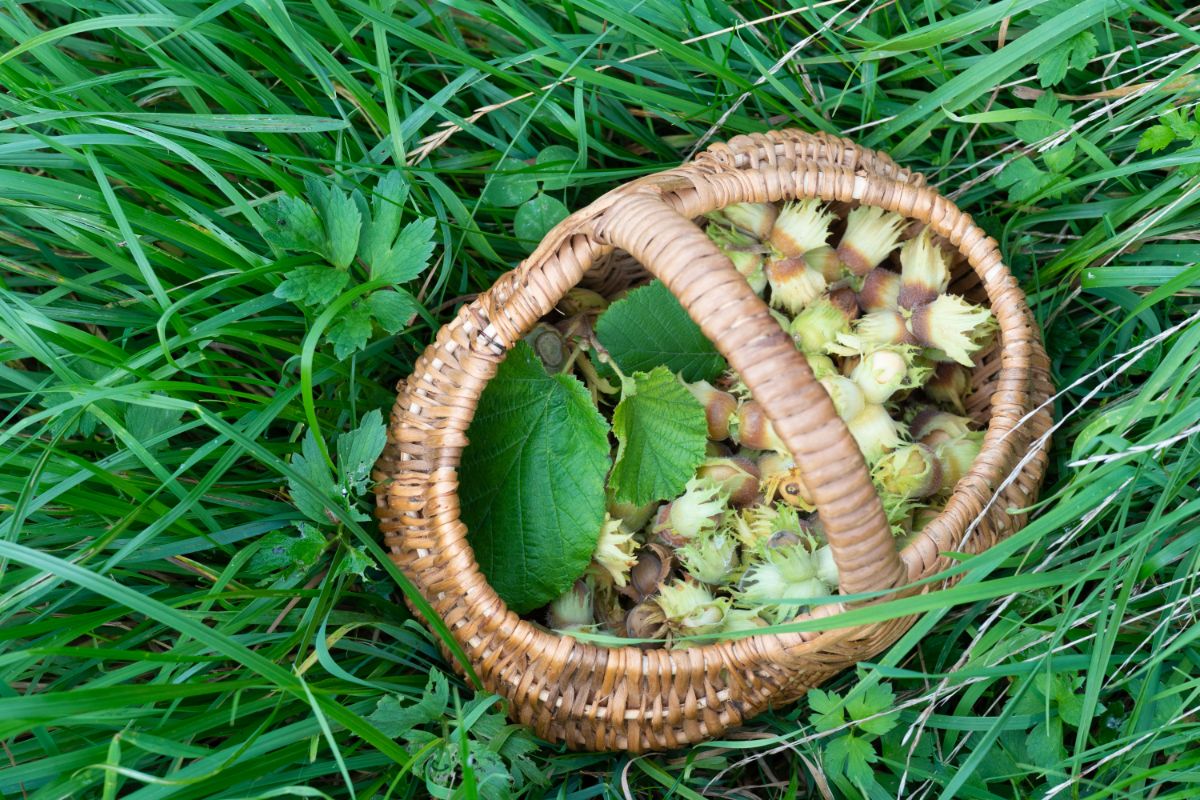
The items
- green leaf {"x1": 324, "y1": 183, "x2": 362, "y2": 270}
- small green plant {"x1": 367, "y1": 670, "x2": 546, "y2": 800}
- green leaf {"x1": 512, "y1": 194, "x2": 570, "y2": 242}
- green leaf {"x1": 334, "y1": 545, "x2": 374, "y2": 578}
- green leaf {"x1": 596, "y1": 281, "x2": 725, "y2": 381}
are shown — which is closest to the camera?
small green plant {"x1": 367, "y1": 670, "x2": 546, "y2": 800}

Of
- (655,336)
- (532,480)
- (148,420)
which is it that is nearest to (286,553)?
(148,420)

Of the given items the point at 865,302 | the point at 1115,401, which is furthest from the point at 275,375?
the point at 1115,401

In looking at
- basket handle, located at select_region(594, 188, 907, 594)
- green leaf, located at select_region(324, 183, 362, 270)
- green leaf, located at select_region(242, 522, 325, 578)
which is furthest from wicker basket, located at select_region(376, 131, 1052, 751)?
green leaf, located at select_region(324, 183, 362, 270)

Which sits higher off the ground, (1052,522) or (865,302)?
(865,302)

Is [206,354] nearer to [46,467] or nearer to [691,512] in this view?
[46,467]

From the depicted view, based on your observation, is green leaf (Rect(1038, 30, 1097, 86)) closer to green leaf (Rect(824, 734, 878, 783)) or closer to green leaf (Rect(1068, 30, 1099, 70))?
green leaf (Rect(1068, 30, 1099, 70))
